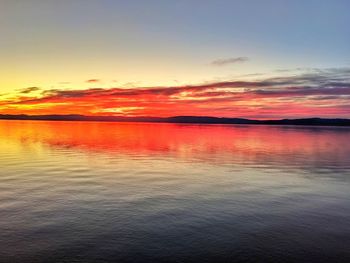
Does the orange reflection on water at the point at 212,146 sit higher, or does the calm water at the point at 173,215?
the calm water at the point at 173,215

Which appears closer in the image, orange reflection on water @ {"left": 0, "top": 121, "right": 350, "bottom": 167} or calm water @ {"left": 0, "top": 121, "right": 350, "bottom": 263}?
calm water @ {"left": 0, "top": 121, "right": 350, "bottom": 263}

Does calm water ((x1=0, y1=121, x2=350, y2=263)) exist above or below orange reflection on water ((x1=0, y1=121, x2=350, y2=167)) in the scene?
above

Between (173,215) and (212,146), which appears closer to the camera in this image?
(173,215)

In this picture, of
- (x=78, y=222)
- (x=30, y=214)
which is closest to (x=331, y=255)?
(x=78, y=222)

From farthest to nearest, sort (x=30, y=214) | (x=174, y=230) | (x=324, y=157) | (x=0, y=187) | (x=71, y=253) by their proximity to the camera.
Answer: (x=324, y=157) < (x=0, y=187) < (x=30, y=214) < (x=174, y=230) < (x=71, y=253)

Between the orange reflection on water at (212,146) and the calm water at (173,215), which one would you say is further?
the orange reflection on water at (212,146)

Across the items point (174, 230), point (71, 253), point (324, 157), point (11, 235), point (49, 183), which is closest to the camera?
point (71, 253)

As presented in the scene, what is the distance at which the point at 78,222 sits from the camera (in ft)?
65.1

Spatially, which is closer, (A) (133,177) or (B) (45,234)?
(B) (45,234)

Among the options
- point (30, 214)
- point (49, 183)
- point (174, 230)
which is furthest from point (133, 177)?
point (174, 230)

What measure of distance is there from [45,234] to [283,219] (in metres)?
12.9

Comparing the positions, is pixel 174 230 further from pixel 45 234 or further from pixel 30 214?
pixel 30 214

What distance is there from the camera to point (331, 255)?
51.3ft

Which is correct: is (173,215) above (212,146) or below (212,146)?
above
